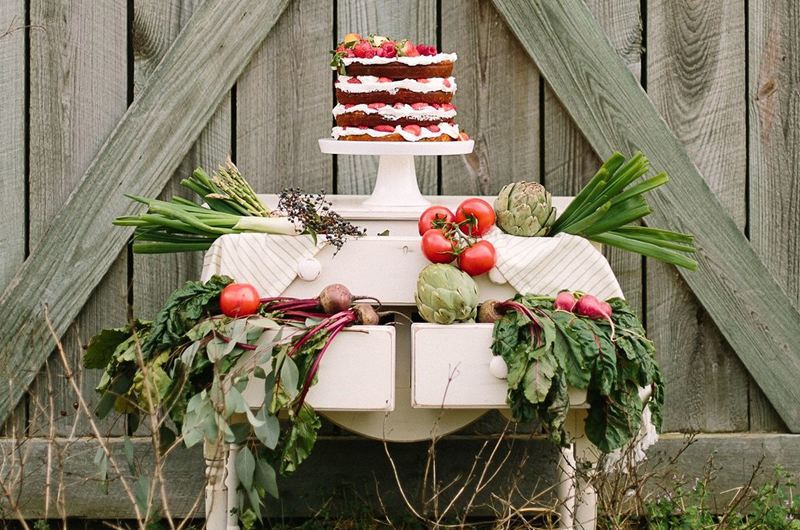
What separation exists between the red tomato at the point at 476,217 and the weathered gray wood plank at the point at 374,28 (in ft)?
2.63

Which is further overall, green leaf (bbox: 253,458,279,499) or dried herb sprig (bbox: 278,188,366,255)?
dried herb sprig (bbox: 278,188,366,255)

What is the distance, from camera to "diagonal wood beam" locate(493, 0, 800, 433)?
298cm

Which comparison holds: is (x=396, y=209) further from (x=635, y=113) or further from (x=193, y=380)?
(x=635, y=113)

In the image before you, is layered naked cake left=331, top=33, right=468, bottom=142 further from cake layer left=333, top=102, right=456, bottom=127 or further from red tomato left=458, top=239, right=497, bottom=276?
red tomato left=458, top=239, right=497, bottom=276

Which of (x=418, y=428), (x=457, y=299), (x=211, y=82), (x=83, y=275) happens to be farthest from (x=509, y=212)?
(x=83, y=275)

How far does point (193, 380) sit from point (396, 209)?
0.75 meters

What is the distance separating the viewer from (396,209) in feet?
8.20

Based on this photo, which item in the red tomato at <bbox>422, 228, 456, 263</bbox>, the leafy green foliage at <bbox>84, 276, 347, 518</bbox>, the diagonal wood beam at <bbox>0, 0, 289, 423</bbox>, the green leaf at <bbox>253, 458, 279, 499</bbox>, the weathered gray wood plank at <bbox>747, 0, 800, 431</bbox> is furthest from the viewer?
the weathered gray wood plank at <bbox>747, 0, 800, 431</bbox>

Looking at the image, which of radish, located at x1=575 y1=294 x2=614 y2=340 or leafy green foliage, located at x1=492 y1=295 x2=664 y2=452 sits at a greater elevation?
radish, located at x1=575 y1=294 x2=614 y2=340

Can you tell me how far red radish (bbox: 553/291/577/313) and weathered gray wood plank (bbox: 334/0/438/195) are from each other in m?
1.03

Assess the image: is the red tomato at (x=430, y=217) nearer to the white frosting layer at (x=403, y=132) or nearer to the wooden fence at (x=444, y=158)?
the white frosting layer at (x=403, y=132)

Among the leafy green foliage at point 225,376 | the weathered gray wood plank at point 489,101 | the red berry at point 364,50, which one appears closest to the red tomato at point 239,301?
the leafy green foliage at point 225,376

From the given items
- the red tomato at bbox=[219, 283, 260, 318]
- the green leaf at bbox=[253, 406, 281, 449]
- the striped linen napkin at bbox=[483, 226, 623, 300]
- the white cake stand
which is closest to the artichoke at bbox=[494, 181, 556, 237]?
the striped linen napkin at bbox=[483, 226, 623, 300]

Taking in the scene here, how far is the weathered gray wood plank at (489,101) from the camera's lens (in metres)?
3.04
